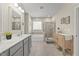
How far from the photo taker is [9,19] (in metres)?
4.12

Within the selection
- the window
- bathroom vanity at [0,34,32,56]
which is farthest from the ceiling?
the window

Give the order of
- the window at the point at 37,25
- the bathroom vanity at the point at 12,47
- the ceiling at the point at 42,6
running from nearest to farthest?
the bathroom vanity at the point at 12,47, the ceiling at the point at 42,6, the window at the point at 37,25

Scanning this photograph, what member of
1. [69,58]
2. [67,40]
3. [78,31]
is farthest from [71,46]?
[69,58]

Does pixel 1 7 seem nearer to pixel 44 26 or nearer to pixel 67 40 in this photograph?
pixel 67 40

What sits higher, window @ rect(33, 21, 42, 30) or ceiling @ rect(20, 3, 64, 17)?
ceiling @ rect(20, 3, 64, 17)

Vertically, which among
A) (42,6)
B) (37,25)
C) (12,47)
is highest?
(42,6)

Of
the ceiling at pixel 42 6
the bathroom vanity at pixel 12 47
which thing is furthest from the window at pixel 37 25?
the bathroom vanity at pixel 12 47

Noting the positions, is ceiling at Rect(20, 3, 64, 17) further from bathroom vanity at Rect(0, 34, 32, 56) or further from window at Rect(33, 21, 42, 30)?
window at Rect(33, 21, 42, 30)

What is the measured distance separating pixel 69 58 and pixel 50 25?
32.6 feet

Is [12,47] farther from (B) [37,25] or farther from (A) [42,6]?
(B) [37,25]

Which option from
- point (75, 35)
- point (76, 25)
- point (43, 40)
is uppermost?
point (76, 25)

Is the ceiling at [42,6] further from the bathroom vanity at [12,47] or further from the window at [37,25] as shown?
the window at [37,25]

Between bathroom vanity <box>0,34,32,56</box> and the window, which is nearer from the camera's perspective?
bathroom vanity <box>0,34,32,56</box>

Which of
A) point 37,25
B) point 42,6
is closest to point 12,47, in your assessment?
point 42,6
